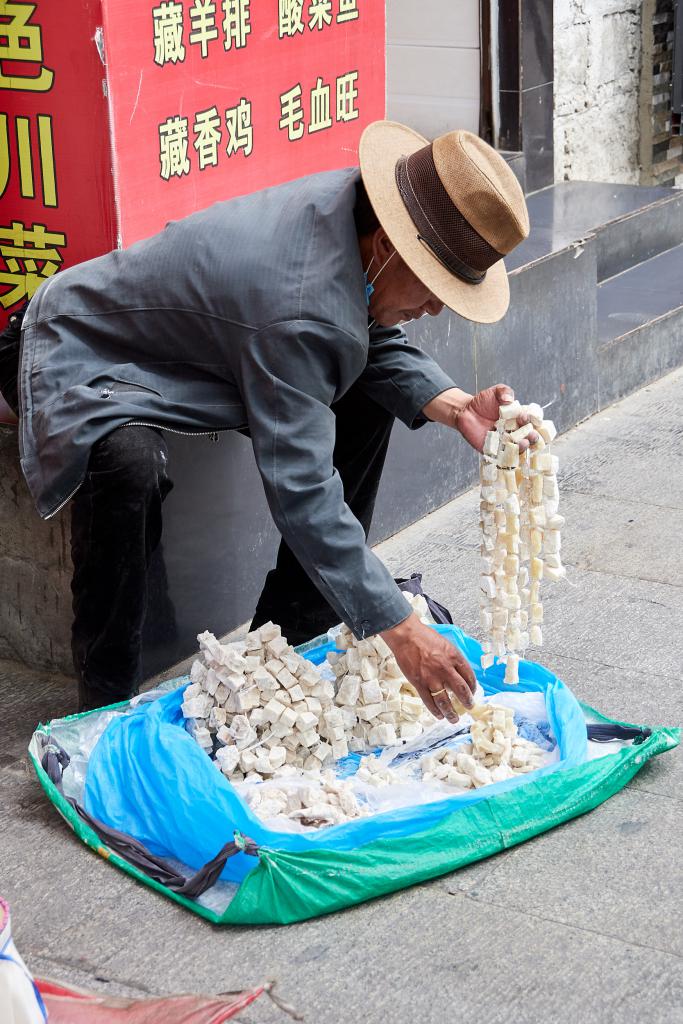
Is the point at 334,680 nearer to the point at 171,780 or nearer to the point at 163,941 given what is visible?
the point at 171,780

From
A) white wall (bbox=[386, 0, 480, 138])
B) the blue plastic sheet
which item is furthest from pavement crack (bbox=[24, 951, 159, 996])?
white wall (bbox=[386, 0, 480, 138])

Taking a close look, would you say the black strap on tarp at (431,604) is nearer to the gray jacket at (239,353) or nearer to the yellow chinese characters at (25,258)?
the gray jacket at (239,353)

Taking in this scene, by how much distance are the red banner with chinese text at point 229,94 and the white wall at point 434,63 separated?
7.35 feet

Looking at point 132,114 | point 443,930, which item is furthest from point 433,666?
point 132,114

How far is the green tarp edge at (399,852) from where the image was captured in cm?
255

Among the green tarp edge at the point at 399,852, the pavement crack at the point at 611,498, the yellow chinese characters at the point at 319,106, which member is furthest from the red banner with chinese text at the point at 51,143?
the pavement crack at the point at 611,498

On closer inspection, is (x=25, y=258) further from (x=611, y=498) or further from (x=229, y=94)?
(x=611, y=498)

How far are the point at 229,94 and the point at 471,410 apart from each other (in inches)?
48.1

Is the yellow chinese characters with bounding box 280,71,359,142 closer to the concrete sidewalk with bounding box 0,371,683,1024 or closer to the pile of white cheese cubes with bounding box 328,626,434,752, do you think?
the pile of white cheese cubes with bounding box 328,626,434,752

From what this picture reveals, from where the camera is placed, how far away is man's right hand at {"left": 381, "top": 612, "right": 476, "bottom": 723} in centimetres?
274

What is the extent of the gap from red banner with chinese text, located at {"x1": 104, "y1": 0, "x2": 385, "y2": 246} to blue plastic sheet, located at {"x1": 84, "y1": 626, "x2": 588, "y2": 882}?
53.6 inches

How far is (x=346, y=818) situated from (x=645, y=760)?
0.72m

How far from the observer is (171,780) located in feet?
9.21

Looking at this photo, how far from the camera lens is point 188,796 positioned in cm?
276
